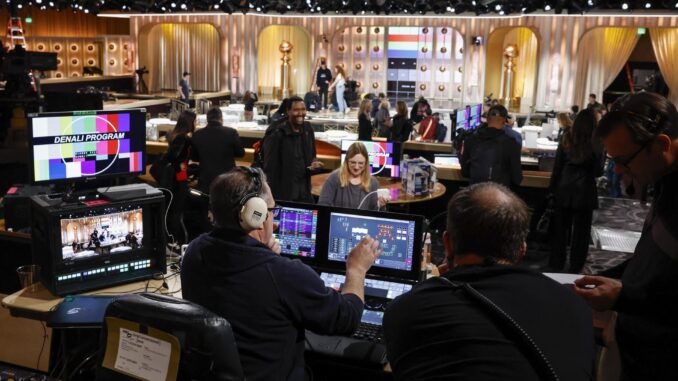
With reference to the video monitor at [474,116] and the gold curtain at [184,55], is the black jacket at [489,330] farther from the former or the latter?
the gold curtain at [184,55]

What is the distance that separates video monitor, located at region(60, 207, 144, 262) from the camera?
3.36m

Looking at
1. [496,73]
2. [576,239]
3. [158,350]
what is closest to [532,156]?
[576,239]

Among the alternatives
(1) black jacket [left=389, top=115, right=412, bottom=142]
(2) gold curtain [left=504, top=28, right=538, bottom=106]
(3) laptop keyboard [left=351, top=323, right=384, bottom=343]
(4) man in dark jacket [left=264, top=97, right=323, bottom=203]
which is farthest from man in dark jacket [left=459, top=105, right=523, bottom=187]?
(2) gold curtain [left=504, top=28, right=538, bottom=106]

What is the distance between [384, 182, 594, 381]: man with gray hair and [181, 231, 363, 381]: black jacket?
0.70m

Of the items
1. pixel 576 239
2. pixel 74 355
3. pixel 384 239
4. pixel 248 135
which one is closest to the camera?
pixel 384 239

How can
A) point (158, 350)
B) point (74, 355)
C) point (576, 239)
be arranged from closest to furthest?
point (158, 350) → point (74, 355) → point (576, 239)

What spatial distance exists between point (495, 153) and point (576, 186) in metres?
0.75

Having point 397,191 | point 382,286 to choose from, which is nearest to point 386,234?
point 382,286

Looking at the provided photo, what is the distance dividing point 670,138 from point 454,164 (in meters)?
5.48

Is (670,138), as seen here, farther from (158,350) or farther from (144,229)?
(144,229)

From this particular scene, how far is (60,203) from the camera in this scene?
336cm

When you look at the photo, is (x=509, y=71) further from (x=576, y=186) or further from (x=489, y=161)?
(x=576, y=186)

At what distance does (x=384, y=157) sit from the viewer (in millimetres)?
6434

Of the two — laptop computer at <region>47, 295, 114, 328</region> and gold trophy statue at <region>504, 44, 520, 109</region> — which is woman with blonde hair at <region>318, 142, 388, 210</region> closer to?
laptop computer at <region>47, 295, 114, 328</region>
